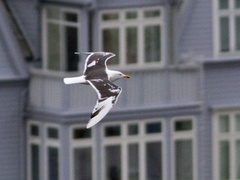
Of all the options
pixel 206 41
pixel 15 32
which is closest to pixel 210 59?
pixel 206 41

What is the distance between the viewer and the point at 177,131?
68438 mm

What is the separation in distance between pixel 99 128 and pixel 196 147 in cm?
271

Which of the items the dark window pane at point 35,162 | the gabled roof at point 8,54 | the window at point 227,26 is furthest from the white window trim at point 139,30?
the dark window pane at point 35,162

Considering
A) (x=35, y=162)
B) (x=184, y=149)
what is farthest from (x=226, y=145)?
(x=35, y=162)

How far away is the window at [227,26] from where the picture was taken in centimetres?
6794

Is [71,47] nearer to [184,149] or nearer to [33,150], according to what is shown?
[33,150]

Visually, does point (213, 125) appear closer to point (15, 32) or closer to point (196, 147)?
point (196, 147)

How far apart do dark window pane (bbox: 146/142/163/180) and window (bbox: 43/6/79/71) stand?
9.80 ft

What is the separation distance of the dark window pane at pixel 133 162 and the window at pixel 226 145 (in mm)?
2038

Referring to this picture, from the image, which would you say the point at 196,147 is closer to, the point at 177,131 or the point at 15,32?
the point at 177,131

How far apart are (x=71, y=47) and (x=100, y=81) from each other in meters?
7.89

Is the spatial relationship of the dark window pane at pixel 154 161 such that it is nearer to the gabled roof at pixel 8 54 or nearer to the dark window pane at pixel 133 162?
the dark window pane at pixel 133 162

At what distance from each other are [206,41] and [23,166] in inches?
208

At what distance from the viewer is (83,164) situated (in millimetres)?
67875
